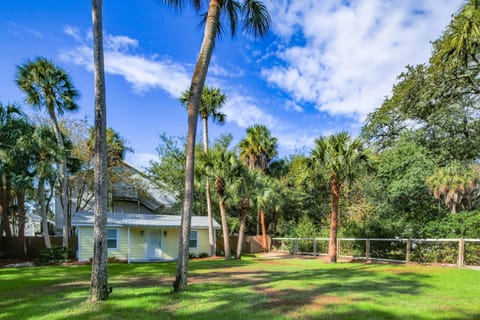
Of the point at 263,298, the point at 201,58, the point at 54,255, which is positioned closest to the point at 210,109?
the point at 201,58

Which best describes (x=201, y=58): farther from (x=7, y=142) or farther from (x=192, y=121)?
(x=7, y=142)

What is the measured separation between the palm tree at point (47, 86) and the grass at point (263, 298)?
10.2 m

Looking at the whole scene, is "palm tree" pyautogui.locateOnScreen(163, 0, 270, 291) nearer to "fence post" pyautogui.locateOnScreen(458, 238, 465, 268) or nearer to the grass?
the grass

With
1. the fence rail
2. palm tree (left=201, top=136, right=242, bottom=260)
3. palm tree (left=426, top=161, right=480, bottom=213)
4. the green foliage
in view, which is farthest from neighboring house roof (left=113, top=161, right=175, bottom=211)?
palm tree (left=426, top=161, right=480, bottom=213)

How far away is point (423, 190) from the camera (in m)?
15.8

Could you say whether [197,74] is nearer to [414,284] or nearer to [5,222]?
[414,284]

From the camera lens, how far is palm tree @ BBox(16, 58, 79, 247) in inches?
643

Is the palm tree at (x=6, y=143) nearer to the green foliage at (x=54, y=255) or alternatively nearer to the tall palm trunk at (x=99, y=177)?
the green foliage at (x=54, y=255)

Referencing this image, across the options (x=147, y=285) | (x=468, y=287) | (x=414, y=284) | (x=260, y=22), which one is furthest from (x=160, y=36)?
(x=468, y=287)

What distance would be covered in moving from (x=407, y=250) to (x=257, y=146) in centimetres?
1318

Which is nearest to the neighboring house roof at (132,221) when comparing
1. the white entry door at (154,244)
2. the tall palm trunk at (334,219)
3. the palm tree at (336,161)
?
the white entry door at (154,244)

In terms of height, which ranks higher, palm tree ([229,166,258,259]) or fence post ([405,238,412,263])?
palm tree ([229,166,258,259])

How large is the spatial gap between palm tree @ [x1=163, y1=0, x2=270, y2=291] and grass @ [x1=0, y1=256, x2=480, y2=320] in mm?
1190

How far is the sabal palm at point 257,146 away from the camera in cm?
2423
